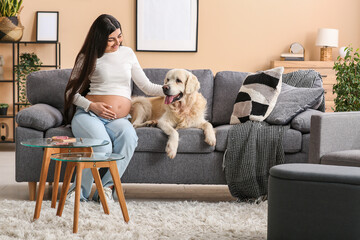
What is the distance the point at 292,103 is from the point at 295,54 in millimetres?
2733

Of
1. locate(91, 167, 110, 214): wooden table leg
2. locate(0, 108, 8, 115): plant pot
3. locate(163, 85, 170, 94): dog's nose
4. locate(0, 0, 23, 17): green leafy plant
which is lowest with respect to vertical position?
locate(91, 167, 110, 214): wooden table leg

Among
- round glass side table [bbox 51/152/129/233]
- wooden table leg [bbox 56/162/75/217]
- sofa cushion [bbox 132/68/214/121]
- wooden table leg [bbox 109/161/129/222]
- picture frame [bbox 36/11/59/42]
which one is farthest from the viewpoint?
picture frame [bbox 36/11/59/42]

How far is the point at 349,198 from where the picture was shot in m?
1.87

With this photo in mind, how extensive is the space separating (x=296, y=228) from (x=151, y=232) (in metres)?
0.69

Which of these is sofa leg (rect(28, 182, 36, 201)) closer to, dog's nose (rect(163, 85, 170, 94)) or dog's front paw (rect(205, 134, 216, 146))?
dog's nose (rect(163, 85, 170, 94))

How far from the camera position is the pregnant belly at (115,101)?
3.06 metres

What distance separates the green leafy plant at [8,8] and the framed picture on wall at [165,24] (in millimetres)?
1354

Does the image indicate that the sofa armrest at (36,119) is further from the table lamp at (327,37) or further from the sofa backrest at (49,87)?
the table lamp at (327,37)

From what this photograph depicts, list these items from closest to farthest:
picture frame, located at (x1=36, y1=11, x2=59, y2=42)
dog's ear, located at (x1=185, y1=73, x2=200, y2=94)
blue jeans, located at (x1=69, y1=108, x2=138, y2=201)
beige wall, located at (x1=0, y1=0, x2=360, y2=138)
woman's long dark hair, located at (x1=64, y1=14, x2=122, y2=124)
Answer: blue jeans, located at (x1=69, y1=108, x2=138, y2=201) < woman's long dark hair, located at (x1=64, y1=14, x2=122, y2=124) < dog's ear, located at (x1=185, y1=73, x2=200, y2=94) < picture frame, located at (x1=36, y1=11, x2=59, y2=42) < beige wall, located at (x1=0, y1=0, x2=360, y2=138)

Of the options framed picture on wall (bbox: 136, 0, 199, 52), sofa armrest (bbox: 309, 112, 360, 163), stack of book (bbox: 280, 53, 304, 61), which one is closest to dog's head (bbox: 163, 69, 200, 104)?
sofa armrest (bbox: 309, 112, 360, 163)

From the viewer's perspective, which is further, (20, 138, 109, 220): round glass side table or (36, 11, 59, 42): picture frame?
(36, 11, 59, 42): picture frame

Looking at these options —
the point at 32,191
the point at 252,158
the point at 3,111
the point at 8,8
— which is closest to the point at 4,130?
the point at 3,111

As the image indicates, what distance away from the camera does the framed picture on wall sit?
5.79 metres

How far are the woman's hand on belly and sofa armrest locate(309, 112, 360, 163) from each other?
1.17m
